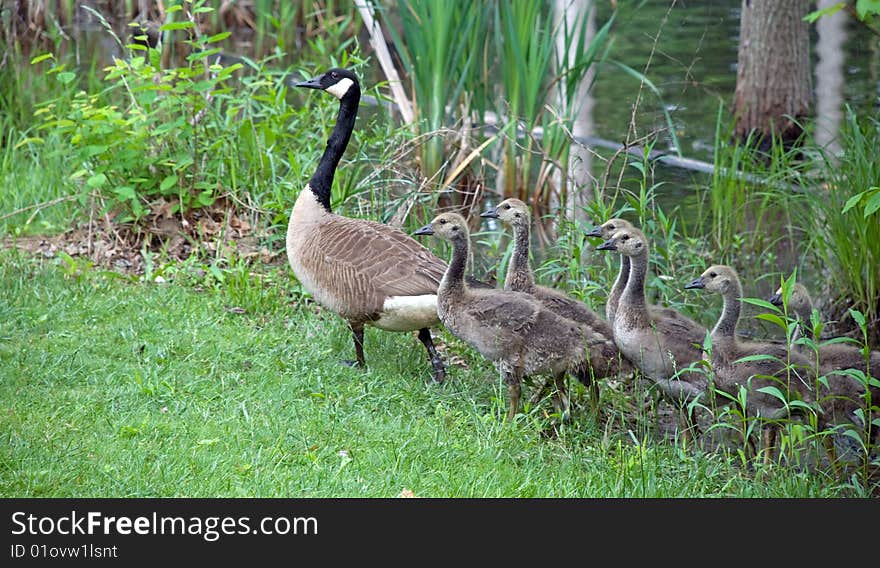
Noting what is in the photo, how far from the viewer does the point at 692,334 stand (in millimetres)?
6168

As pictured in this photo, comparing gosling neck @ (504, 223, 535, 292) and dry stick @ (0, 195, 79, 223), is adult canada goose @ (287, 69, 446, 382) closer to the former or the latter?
gosling neck @ (504, 223, 535, 292)

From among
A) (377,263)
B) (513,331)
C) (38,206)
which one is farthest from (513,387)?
(38,206)

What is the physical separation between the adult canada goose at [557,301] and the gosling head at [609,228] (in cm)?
42

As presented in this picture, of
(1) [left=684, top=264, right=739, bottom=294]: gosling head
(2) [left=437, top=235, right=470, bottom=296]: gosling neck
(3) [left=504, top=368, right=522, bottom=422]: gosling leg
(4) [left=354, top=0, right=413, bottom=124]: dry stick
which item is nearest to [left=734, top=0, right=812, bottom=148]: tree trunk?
(4) [left=354, top=0, right=413, bottom=124]: dry stick

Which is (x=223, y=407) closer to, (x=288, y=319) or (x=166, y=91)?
(x=288, y=319)

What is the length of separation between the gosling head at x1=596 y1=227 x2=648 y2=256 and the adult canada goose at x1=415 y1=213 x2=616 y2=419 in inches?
21.5

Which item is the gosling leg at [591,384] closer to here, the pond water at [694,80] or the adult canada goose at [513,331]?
the adult canada goose at [513,331]

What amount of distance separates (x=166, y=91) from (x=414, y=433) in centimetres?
438

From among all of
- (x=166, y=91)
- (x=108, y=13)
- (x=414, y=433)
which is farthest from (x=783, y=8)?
(x=108, y=13)

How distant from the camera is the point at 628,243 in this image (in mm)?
6309

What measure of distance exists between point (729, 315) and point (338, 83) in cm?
315

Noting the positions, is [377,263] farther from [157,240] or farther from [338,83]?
[157,240]

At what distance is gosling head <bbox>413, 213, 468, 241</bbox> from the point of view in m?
6.34

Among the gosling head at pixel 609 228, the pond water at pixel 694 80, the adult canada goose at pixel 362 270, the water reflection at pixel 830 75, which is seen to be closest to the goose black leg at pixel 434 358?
the adult canada goose at pixel 362 270
